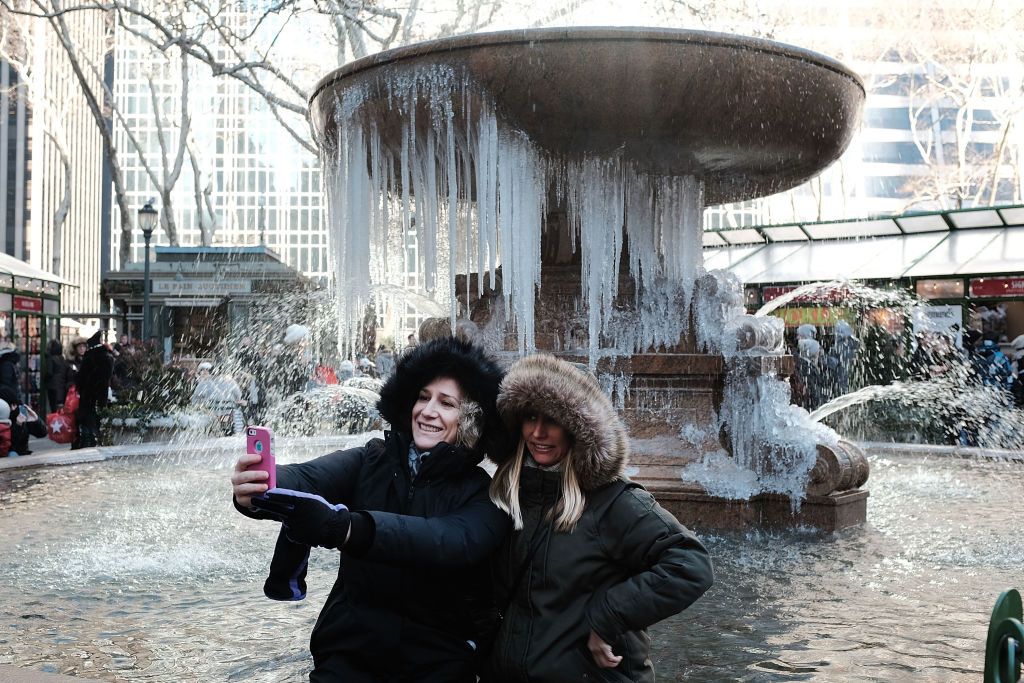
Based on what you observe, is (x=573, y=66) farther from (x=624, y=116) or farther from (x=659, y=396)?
(x=659, y=396)

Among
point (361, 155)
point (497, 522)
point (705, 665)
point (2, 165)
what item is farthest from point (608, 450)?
point (2, 165)

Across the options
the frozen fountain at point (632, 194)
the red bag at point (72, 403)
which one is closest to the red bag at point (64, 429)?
the red bag at point (72, 403)

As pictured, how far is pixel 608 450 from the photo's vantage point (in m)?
2.73

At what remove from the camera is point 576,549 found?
8.80 feet

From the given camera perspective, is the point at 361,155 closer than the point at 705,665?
No

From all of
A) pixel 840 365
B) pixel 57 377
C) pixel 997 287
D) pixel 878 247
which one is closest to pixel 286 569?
A: pixel 840 365

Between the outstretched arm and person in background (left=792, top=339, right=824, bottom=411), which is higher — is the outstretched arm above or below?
below

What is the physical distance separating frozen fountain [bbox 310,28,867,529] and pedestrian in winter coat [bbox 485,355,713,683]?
14.4 feet

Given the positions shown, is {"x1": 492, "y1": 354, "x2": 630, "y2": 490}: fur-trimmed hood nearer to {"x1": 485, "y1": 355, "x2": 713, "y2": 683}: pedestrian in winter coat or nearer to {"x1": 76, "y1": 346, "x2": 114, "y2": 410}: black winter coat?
{"x1": 485, "y1": 355, "x2": 713, "y2": 683}: pedestrian in winter coat

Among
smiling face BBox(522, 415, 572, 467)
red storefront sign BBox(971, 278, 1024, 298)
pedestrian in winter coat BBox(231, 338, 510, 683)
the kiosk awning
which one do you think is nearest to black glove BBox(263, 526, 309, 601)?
pedestrian in winter coat BBox(231, 338, 510, 683)

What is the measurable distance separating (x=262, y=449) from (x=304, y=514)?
17 cm

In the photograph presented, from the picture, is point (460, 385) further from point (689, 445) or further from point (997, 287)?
point (997, 287)

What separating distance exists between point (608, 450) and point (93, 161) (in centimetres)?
9448

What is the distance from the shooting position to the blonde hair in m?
2.70
